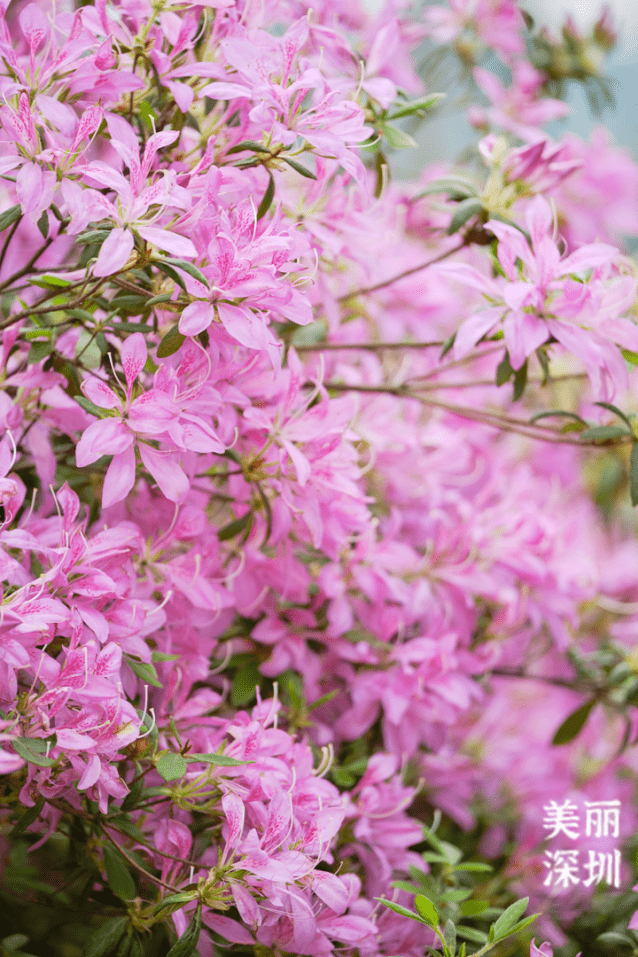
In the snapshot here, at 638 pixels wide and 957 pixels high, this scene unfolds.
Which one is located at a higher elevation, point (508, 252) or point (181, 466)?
point (508, 252)

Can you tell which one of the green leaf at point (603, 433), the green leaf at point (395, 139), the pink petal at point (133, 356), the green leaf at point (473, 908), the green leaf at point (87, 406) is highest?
the green leaf at point (395, 139)

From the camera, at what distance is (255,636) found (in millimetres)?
975

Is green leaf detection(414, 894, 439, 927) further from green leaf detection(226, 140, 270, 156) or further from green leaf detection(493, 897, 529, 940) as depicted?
green leaf detection(226, 140, 270, 156)

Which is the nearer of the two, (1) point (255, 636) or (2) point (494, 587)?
(1) point (255, 636)

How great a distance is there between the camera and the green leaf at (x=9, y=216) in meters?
0.77

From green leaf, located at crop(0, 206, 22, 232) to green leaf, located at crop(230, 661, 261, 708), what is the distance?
1.80 ft

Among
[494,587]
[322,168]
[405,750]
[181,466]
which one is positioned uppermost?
[322,168]

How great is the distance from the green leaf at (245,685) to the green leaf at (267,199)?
52 cm

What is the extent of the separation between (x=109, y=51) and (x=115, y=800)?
678 millimetres

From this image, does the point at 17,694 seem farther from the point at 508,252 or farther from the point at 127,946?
the point at 508,252

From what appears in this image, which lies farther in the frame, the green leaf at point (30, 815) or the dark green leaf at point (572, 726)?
the dark green leaf at point (572, 726)

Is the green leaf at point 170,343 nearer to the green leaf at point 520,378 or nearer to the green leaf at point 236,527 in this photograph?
the green leaf at point 236,527

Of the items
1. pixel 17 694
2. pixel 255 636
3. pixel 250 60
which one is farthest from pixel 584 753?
pixel 250 60

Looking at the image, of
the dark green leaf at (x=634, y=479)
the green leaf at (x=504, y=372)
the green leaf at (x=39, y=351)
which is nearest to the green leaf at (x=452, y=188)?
the green leaf at (x=504, y=372)
